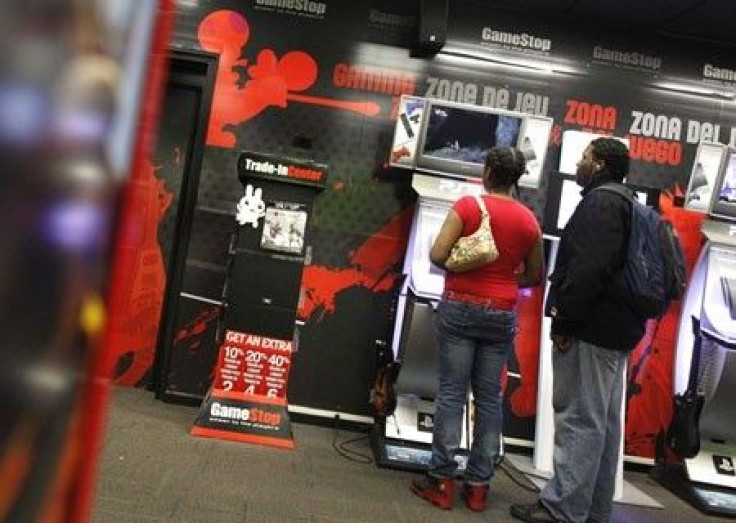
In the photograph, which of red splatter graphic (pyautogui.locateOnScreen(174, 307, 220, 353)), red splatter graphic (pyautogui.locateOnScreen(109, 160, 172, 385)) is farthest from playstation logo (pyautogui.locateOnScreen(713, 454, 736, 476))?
red splatter graphic (pyautogui.locateOnScreen(109, 160, 172, 385))

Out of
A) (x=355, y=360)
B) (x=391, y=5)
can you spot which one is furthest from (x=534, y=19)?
(x=355, y=360)

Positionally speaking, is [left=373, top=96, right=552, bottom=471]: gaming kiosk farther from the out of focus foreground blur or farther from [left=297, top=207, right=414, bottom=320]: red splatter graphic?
the out of focus foreground blur

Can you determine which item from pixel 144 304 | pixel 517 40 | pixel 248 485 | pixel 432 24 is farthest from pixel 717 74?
pixel 144 304

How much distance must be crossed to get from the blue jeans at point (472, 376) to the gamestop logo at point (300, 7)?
7.53 ft

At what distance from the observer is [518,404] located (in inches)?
178

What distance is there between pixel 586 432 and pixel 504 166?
1.18m

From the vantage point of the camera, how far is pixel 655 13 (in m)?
4.35

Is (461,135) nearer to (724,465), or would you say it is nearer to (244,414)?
(244,414)

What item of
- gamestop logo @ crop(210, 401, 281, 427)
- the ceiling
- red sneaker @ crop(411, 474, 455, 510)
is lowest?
red sneaker @ crop(411, 474, 455, 510)

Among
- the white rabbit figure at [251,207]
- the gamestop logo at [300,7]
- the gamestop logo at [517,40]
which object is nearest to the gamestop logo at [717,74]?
the gamestop logo at [517,40]

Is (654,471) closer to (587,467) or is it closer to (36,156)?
(587,467)

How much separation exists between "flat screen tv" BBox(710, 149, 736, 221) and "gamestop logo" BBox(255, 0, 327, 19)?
8.53 ft

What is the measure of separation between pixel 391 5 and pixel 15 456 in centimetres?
439

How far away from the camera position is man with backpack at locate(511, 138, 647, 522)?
2738 mm
